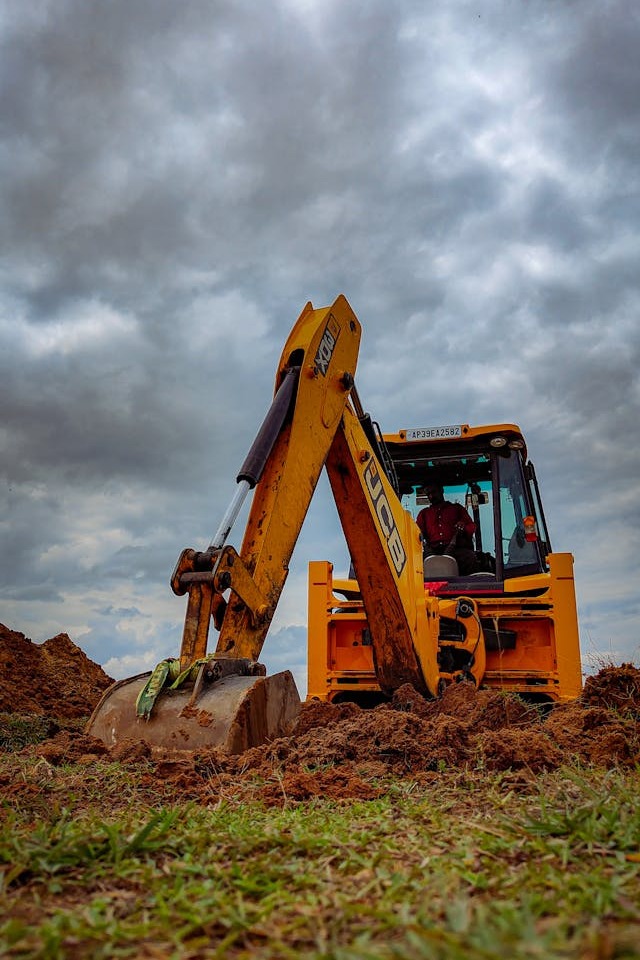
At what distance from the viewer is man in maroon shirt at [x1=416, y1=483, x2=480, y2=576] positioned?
8.29 metres

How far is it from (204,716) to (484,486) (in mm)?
5303

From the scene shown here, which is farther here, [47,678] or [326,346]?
[47,678]

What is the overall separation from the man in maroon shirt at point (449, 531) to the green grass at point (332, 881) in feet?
17.1

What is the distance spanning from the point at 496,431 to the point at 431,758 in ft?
15.9

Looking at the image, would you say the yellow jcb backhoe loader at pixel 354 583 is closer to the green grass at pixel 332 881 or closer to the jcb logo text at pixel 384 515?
the jcb logo text at pixel 384 515

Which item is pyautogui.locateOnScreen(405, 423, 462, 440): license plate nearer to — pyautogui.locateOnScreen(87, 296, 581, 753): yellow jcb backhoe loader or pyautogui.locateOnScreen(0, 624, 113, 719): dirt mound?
pyautogui.locateOnScreen(87, 296, 581, 753): yellow jcb backhoe loader

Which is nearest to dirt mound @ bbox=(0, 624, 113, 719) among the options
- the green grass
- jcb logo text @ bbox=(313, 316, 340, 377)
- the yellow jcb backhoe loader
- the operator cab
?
the yellow jcb backhoe loader

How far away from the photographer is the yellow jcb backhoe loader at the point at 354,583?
14.3 feet

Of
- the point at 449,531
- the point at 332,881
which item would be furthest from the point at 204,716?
the point at 449,531

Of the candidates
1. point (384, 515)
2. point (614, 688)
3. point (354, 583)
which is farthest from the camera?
point (354, 583)

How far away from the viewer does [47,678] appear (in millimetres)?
8141

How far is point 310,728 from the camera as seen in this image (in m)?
4.91

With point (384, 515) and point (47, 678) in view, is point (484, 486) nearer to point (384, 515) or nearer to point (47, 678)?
point (384, 515)

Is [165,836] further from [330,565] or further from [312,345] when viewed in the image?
[330,565]
